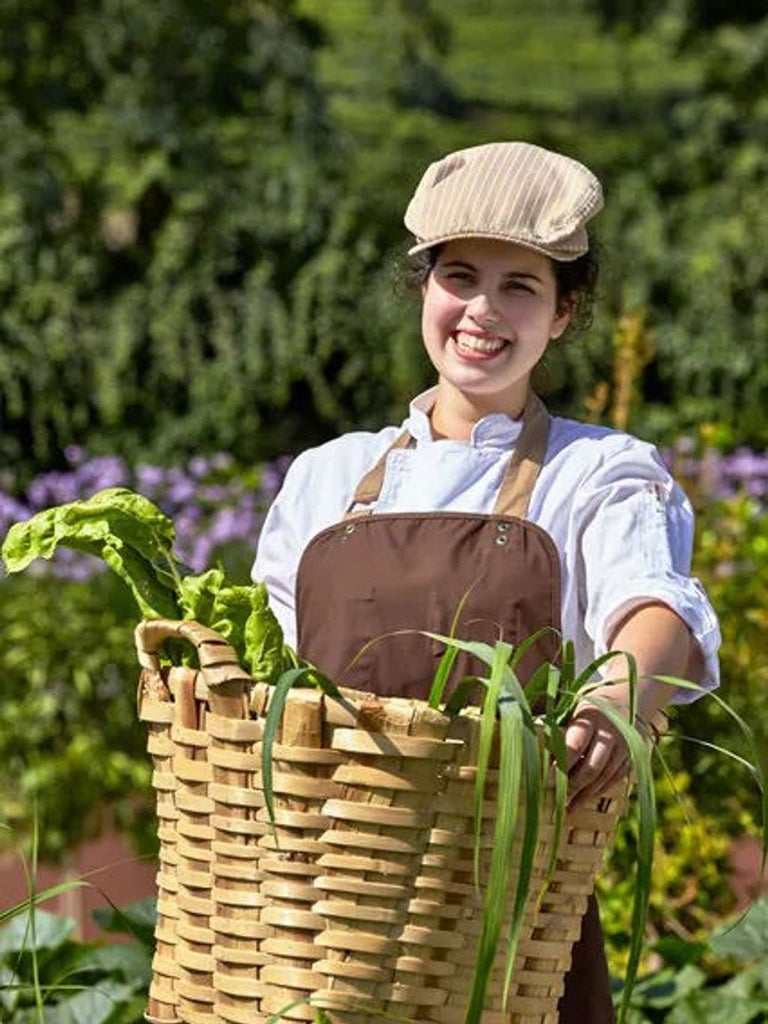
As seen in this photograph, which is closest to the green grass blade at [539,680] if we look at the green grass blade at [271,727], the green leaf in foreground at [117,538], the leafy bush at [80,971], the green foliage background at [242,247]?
the green grass blade at [271,727]

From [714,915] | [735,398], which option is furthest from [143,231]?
[714,915]

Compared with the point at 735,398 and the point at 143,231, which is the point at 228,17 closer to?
the point at 143,231

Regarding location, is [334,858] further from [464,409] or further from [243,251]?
[243,251]

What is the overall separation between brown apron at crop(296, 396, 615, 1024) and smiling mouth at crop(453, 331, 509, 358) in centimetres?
10

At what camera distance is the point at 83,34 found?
29.4 feet

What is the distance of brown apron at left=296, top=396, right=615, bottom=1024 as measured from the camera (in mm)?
2195

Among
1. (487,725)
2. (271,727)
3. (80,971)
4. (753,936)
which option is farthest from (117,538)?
(80,971)

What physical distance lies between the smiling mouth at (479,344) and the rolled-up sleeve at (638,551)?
0.52 ft

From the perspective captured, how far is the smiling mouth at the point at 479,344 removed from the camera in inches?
89.2

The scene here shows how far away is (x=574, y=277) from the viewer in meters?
2.38

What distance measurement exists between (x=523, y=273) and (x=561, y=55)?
9477mm

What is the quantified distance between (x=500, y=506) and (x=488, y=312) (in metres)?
0.19

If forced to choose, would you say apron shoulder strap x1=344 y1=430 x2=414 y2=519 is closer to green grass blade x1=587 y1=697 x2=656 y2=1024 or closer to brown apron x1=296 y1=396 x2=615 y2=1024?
brown apron x1=296 y1=396 x2=615 y2=1024

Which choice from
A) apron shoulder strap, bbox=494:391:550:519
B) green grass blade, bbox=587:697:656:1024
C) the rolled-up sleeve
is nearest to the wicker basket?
green grass blade, bbox=587:697:656:1024
